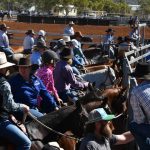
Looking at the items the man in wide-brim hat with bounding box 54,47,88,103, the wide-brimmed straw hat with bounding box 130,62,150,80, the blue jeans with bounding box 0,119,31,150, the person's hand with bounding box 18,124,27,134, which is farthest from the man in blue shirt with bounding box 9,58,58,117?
the man in wide-brim hat with bounding box 54,47,88,103

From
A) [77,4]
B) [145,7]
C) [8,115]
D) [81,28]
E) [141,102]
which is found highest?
[141,102]

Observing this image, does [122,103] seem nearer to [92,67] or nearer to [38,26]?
[92,67]

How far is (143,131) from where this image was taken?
17.4 feet

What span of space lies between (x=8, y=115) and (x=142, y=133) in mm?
1755

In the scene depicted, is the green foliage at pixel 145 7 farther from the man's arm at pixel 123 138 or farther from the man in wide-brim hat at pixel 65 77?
the man's arm at pixel 123 138

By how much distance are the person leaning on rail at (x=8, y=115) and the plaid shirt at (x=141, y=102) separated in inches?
57.2

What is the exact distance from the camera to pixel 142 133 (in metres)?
5.32

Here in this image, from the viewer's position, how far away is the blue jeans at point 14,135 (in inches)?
239

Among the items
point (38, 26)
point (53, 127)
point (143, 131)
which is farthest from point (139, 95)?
point (38, 26)

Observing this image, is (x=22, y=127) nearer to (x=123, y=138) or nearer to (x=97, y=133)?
(x=123, y=138)

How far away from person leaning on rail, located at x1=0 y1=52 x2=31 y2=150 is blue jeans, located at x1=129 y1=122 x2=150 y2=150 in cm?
145

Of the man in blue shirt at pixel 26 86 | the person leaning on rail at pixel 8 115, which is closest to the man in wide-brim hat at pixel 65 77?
the man in blue shirt at pixel 26 86

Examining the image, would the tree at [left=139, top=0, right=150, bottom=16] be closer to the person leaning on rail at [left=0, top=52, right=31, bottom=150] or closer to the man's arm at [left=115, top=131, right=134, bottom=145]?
the person leaning on rail at [left=0, top=52, right=31, bottom=150]

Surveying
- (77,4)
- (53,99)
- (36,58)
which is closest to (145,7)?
(77,4)
